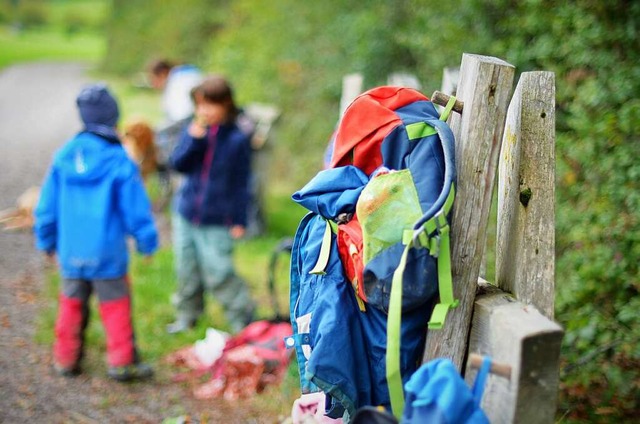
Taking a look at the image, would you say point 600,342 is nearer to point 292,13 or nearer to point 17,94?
point 292,13

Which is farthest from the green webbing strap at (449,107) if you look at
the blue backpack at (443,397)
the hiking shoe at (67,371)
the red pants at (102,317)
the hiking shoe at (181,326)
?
the hiking shoe at (181,326)

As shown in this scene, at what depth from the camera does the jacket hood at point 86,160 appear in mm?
4660

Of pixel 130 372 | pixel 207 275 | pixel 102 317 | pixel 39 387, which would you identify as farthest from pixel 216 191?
pixel 39 387

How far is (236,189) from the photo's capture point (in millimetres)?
5738

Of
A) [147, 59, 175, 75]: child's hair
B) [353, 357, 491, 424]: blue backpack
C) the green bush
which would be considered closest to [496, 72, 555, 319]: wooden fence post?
[353, 357, 491, 424]: blue backpack

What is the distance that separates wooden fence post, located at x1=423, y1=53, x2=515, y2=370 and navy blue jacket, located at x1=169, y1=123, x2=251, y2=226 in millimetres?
3315

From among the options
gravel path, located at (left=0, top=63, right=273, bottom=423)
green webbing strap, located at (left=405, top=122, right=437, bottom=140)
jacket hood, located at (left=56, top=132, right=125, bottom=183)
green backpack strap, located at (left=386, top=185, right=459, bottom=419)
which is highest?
green webbing strap, located at (left=405, top=122, right=437, bottom=140)

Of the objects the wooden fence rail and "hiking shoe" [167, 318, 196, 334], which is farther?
"hiking shoe" [167, 318, 196, 334]

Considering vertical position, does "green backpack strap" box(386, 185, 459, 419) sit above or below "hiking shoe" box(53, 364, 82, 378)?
above

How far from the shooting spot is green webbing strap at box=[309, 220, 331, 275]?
262 centimetres

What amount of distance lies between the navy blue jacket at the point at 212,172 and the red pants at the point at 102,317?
101 centimetres

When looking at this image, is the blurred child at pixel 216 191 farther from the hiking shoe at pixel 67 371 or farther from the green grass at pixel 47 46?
the green grass at pixel 47 46

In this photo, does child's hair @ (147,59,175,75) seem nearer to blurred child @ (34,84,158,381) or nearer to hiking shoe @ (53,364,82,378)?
blurred child @ (34,84,158,381)

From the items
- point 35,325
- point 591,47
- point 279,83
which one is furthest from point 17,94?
point 591,47
